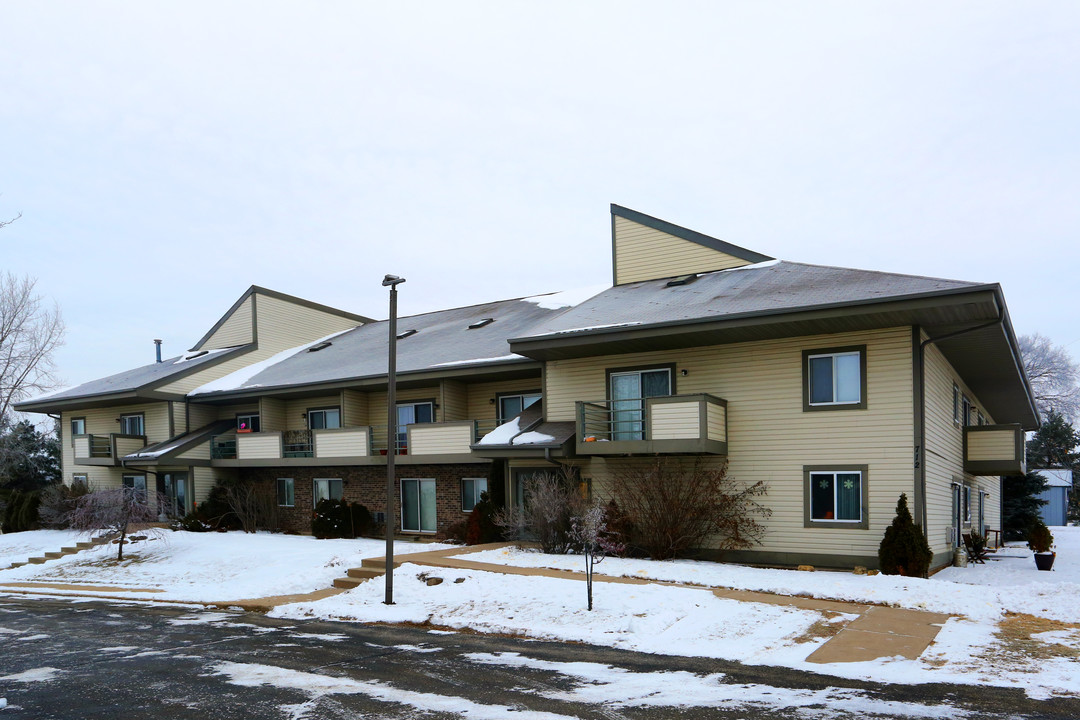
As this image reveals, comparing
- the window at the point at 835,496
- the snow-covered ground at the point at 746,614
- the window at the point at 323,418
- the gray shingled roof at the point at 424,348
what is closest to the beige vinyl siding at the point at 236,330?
the gray shingled roof at the point at 424,348

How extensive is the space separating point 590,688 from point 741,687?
1.61 metres

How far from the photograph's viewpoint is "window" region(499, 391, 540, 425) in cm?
2388

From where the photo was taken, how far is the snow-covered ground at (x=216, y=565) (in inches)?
726

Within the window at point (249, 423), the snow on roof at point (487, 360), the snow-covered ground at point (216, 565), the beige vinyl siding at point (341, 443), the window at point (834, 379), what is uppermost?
the snow on roof at point (487, 360)

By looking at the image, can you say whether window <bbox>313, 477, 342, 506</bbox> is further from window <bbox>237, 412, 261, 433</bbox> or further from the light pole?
the light pole

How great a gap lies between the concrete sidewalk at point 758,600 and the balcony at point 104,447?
32.0 ft

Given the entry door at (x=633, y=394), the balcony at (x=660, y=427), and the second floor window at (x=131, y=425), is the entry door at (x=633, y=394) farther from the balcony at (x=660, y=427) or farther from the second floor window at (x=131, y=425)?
the second floor window at (x=131, y=425)

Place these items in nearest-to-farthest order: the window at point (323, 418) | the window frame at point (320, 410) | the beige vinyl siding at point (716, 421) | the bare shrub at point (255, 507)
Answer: the beige vinyl siding at point (716, 421), the window frame at point (320, 410), the window at point (323, 418), the bare shrub at point (255, 507)

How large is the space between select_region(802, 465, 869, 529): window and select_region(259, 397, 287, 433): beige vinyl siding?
1886cm

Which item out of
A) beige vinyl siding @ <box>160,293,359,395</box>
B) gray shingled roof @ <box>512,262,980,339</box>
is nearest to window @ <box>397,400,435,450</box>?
gray shingled roof @ <box>512,262,980,339</box>

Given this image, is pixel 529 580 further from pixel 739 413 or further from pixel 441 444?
pixel 441 444

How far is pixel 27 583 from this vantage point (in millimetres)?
Result: 22281

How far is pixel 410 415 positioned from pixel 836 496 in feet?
45.7

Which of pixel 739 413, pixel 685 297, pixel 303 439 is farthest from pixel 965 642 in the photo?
pixel 303 439
